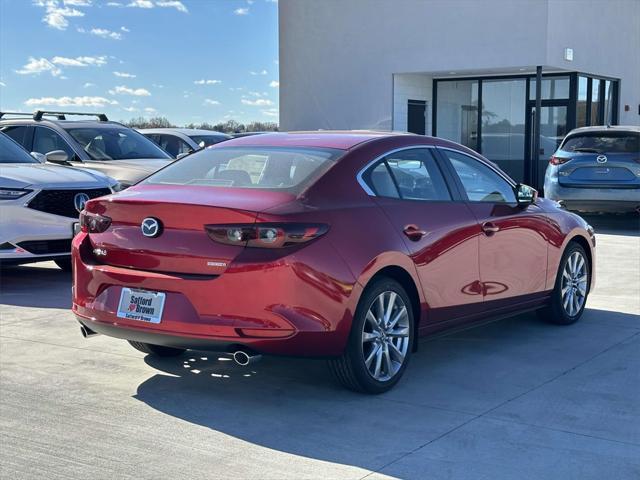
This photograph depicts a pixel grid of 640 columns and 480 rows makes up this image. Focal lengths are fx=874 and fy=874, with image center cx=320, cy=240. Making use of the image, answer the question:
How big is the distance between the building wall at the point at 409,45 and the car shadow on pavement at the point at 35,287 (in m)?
14.3

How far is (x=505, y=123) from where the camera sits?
24.4 metres

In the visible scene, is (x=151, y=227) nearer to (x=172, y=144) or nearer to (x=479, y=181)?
(x=479, y=181)

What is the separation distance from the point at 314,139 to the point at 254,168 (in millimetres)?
530

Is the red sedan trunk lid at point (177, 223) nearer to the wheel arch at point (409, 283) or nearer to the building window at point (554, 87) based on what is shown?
the wheel arch at point (409, 283)

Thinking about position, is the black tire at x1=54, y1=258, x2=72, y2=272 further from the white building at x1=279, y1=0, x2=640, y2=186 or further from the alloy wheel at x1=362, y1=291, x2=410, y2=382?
the white building at x1=279, y1=0, x2=640, y2=186

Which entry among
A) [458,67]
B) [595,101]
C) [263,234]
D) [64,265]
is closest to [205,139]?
[64,265]

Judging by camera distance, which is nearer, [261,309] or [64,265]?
[261,309]

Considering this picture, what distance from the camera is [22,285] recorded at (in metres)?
9.63

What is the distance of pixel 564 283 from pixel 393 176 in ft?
8.09

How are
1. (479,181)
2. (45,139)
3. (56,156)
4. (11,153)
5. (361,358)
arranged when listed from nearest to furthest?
(361,358) → (479,181) → (11,153) → (56,156) → (45,139)

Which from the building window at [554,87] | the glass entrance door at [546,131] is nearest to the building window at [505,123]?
the glass entrance door at [546,131]

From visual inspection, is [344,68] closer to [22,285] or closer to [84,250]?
[22,285]

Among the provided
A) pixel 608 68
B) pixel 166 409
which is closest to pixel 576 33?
pixel 608 68

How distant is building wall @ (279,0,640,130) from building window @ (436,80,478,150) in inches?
41.0
